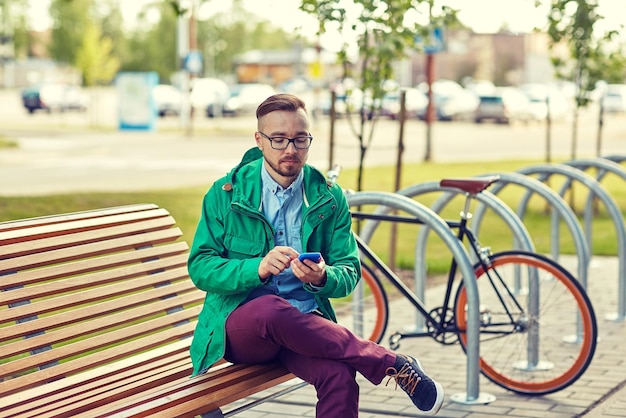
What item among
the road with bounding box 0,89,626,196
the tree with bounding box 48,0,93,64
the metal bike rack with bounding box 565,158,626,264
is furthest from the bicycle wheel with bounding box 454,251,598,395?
the tree with bounding box 48,0,93,64

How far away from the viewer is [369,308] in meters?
6.36

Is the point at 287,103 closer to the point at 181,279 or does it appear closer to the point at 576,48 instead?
the point at 181,279

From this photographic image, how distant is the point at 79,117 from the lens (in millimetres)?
50688

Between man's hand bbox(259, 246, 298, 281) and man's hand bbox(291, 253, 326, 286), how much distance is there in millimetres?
24

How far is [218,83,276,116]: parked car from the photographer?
5062 centimetres

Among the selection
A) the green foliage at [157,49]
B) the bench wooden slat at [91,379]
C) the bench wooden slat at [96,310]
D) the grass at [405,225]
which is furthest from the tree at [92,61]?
the bench wooden slat at [91,379]

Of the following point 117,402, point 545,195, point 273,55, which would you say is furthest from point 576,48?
point 273,55

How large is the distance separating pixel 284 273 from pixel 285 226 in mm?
160

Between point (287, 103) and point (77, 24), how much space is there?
96622 mm

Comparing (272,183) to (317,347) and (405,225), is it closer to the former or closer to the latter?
(317,347)

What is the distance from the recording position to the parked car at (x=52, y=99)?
5006cm

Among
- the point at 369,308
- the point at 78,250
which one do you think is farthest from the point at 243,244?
the point at 369,308

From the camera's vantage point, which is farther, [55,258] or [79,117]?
[79,117]

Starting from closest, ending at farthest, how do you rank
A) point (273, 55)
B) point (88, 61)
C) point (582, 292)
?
point (582, 292) < point (88, 61) < point (273, 55)
